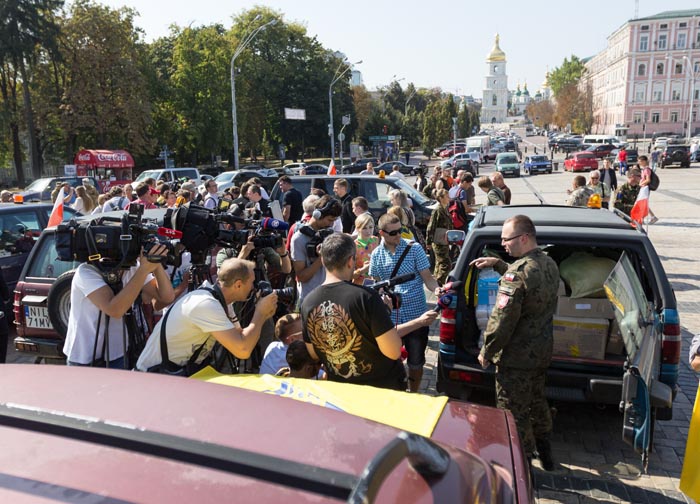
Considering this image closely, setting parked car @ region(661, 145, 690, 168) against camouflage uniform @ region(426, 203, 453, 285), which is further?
parked car @ region(661, 145, 690, 168)

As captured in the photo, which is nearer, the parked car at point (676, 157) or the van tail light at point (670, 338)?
the van tail light at point (670, 338)

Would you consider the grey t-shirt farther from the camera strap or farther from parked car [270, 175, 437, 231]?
parked car [270, 175, 437, 231]

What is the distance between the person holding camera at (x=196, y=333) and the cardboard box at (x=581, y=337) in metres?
2.68

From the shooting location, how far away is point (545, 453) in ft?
13.4

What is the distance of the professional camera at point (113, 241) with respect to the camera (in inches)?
140

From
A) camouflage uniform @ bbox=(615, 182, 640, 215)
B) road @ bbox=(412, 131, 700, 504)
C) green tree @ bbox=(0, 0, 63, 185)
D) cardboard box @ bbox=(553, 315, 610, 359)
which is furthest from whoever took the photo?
green tree @ bbox=(0, 0, 63, 185)

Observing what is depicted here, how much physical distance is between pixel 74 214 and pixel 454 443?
8.23 metres

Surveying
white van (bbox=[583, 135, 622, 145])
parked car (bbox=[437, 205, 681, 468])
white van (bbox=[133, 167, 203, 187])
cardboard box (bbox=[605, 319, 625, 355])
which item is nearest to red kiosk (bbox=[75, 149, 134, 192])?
white van (bbox=[133, 167, 203, 187])

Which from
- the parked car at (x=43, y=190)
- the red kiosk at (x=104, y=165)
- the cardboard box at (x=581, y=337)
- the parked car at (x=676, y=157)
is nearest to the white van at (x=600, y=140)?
the parked car at (x=676, y=157)

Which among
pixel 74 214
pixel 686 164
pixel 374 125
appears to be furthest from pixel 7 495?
pixel 374 125

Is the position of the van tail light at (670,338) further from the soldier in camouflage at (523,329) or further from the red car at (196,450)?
the red car at (196,450)

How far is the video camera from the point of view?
4438mm

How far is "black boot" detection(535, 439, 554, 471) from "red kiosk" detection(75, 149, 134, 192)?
31.1 meters

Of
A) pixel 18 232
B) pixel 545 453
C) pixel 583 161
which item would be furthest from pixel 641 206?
pixel 583 161
